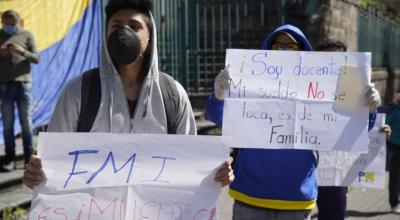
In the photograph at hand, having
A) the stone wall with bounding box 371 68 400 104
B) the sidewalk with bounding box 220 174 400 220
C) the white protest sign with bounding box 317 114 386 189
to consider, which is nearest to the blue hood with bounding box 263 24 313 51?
the white protest sign with bounding box 317 114 386 189

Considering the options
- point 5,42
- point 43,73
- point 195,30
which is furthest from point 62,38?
point 195,30

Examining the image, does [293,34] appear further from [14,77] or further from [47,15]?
[47,15]

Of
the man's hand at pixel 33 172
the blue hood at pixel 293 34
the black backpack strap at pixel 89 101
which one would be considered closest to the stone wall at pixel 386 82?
the blue hood at pixel 293 34

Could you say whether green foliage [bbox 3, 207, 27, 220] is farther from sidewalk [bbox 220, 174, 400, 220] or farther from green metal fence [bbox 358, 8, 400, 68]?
green metal fence [bbox 358, 8, 400, 68]

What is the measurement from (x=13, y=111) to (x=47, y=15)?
1.61 m

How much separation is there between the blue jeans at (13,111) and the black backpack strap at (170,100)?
508 centimetres

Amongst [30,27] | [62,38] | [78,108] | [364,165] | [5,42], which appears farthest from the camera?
[62,38]

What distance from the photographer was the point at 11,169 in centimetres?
788

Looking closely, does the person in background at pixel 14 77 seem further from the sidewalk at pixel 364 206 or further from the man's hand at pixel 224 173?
the man's hand at pixel 224 173

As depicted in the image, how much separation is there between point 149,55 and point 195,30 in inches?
395

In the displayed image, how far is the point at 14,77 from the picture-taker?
305 inches

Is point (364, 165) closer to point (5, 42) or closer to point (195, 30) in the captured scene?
point (5, 42)

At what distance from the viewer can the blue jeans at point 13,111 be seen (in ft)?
25.4

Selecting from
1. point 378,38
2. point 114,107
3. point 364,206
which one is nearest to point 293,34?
point 114,107
